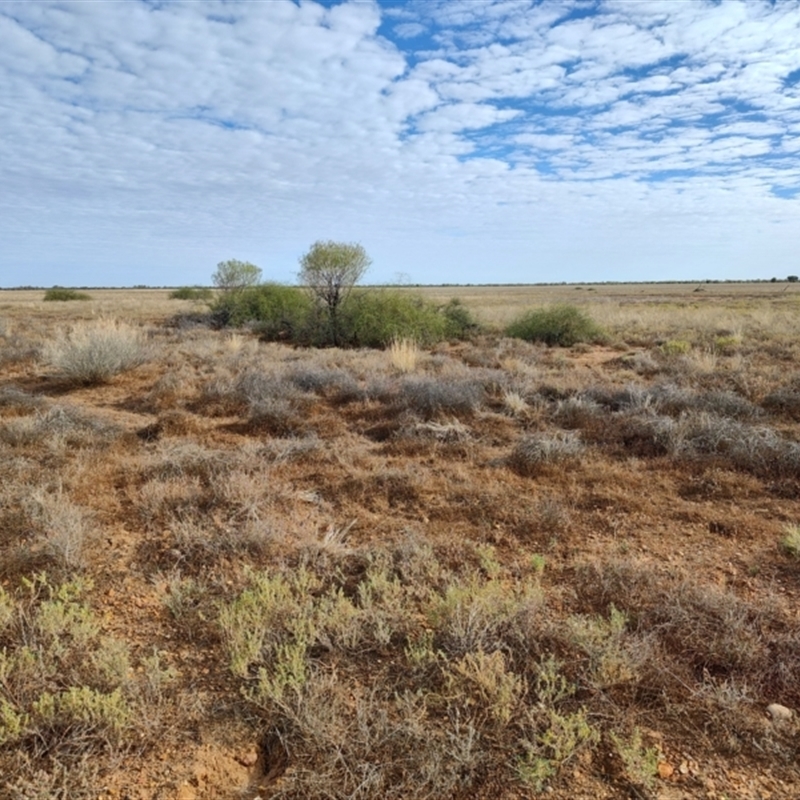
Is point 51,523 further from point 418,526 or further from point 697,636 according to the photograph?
point 697,636

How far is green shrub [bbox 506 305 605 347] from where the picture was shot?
16266mm

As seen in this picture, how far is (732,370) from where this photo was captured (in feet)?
32.5

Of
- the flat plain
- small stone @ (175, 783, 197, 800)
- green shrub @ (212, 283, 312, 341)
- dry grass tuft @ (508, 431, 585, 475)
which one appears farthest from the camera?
green shrub @ (212, 283, 312, 341)

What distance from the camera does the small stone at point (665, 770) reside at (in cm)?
220

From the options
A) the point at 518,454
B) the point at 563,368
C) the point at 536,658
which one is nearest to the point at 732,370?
the point at 563,368

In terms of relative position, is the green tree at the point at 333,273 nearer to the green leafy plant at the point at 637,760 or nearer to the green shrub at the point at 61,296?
the green leafy plant at the point at 637,760

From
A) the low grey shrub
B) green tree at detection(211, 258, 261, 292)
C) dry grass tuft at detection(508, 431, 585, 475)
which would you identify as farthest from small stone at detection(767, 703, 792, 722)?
green tree at detection(211, 258, 261, 292)

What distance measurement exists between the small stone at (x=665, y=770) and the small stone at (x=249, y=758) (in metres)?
1.67

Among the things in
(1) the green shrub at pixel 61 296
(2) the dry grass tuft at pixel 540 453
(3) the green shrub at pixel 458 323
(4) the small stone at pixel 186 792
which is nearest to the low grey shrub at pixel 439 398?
(2) the dry grass tuft at pixel 540 453

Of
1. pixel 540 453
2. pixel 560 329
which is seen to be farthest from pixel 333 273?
pixel 540 453

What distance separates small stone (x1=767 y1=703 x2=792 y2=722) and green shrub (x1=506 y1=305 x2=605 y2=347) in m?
14.1

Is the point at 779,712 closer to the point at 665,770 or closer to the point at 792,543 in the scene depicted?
the point at 665,770

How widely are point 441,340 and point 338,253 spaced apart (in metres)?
4.20

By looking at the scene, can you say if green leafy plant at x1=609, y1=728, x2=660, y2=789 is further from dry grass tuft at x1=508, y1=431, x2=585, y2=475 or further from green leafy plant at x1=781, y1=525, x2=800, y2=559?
dry grass tuft at x1=508, y1=431, x2=585, y2=475
